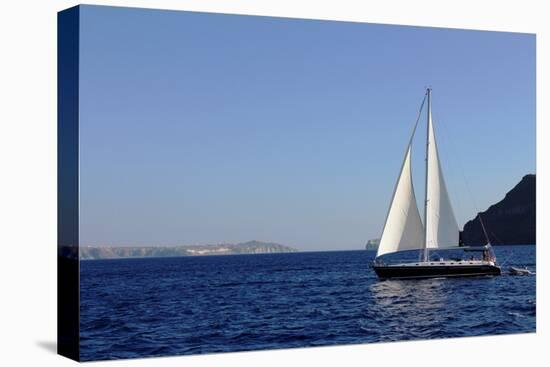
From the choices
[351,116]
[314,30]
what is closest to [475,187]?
[351,116]

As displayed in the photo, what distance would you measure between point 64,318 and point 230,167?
15.8 feet

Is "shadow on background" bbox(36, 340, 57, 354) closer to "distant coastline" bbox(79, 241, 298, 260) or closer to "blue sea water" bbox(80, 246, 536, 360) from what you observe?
"blue sea water" bbox(80, 246, 536, 360)

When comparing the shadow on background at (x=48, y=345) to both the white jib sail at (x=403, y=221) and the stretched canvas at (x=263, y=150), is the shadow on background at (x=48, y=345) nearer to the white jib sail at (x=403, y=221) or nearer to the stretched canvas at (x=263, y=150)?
the stretched canvas at (x=263, y=150)

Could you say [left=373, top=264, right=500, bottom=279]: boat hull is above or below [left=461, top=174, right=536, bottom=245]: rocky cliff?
below

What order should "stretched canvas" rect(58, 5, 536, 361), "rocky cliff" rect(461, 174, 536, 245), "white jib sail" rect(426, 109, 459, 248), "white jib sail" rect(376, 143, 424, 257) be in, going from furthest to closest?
"white jib sail" rect(426, 109, 459, 248), "white jib sail" rect(376, 143, 424, 257), "rocky cliff" rect(461, 174, 536, 245), "stretched canvas" rect(58, 5, 536, 361)

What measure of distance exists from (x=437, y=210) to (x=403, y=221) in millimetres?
974

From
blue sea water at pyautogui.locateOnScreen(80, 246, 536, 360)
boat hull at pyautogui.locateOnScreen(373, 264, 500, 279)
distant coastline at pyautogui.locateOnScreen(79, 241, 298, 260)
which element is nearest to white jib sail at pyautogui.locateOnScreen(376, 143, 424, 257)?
boat hull at pyautogui.locateOnScreen(373, 264, 500, 279)

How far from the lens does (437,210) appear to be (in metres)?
28.8

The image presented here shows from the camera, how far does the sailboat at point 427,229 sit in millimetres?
25172

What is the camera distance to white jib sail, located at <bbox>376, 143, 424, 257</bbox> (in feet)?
79.9

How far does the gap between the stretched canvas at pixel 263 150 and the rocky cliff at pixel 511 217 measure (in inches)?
6.0

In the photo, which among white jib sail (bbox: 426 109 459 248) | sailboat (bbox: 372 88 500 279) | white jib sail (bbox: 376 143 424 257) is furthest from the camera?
white jib sail (bbox: 426 109 459 248)

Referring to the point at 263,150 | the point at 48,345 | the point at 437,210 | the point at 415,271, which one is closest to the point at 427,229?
the point at 437,210

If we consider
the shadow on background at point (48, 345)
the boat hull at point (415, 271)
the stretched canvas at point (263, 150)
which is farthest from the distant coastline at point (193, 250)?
the boat hull at point (415, 271)
